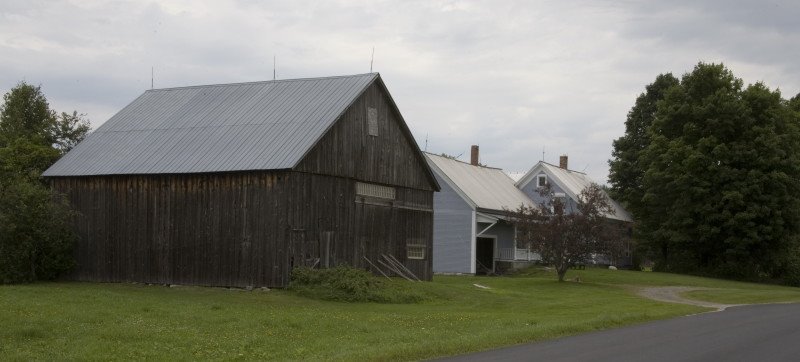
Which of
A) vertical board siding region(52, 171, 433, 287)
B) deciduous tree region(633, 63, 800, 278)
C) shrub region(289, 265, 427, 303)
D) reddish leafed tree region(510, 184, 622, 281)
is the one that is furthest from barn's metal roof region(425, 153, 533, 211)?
shrub region(289, 265, 427, 303)

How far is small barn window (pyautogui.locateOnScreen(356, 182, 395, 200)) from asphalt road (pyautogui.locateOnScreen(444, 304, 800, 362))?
15425 mm

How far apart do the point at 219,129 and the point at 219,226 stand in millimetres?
4837

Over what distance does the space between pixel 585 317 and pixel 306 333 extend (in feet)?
30.4

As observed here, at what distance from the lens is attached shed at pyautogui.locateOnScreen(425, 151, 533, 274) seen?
2095 inches

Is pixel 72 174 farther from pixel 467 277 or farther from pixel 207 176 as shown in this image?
pixel 467 277

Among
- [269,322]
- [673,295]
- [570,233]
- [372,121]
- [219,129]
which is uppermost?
[372,121]

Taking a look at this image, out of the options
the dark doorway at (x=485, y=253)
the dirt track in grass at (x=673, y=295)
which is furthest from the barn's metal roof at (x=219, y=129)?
the dark doorway at (x=485, y=253)

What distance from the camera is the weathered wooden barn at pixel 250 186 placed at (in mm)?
33812

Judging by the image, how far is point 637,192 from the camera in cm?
6762

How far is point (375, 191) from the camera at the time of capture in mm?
38656

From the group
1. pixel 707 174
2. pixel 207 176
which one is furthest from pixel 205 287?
pixel 707 174

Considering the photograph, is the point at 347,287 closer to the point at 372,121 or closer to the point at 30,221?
the point at 372,121

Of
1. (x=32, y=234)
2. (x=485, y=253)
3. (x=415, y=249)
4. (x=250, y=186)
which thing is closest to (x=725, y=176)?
(x=485, y=253)

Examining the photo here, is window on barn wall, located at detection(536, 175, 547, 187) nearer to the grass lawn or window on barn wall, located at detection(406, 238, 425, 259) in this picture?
window on barn wall, located at detection(406, 238, 425, 259)
